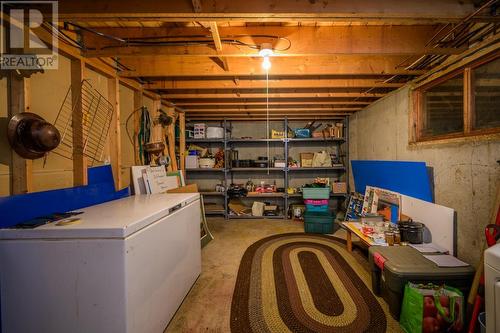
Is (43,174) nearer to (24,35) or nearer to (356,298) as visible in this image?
(24,35)

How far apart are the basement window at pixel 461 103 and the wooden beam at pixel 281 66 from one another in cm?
34

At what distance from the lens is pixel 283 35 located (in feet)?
6.23

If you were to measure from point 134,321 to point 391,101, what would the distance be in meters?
3.73

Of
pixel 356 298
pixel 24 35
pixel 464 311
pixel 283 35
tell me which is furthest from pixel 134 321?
pixel 283 35

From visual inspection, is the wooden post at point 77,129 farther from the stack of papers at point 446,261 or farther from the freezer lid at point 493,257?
the stack of papers at point 446,261

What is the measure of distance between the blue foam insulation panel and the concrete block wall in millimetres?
102

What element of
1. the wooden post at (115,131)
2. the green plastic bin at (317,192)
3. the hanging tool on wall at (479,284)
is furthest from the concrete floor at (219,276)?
the wooden post at (115,131)

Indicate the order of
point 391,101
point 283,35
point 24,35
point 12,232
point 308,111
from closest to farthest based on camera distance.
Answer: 1. point 12,232
2. point 24,35
3. point 283,35
4. point 391,101
5. point 308,111

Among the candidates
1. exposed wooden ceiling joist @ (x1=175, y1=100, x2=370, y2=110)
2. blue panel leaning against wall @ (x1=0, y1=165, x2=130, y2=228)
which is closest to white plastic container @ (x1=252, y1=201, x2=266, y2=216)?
exposed wooden ceiling joist @ (x1=175, y1=100, x2=370, y2=110)

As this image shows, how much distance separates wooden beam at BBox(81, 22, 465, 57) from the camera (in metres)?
1.89

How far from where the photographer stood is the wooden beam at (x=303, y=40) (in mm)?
1891

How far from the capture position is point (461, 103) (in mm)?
2070

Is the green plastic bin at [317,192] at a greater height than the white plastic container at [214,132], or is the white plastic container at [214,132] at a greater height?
the white plastic container at [214,132]

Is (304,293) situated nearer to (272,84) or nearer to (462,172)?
(462,172)
